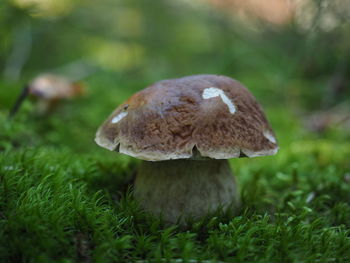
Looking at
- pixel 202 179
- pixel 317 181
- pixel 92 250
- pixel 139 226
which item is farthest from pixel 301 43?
pixel 92 250

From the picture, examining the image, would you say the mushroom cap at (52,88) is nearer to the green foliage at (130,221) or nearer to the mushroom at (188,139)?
the green foliage at (130,221)

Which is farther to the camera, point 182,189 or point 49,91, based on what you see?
point 49,91

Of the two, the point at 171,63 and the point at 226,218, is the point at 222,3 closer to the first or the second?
the point at 171,63

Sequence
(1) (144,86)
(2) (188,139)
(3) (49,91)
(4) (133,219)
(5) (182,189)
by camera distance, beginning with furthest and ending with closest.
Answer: (1) (144,86)
(3) (49,91)
(5) (182,189)
(4) (133,219)
(2) (188,139)

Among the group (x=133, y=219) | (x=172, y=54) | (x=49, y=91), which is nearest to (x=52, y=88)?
(x=49, y=91)

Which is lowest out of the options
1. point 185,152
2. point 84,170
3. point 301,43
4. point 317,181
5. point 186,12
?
point 317,181

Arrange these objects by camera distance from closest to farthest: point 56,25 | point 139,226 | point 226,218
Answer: point 139,226
point 226,218
point 56,25

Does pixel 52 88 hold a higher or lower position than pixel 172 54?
lower

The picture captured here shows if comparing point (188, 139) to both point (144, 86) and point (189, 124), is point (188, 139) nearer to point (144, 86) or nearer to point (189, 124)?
point (189, 124)

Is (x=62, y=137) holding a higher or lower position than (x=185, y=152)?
lower
